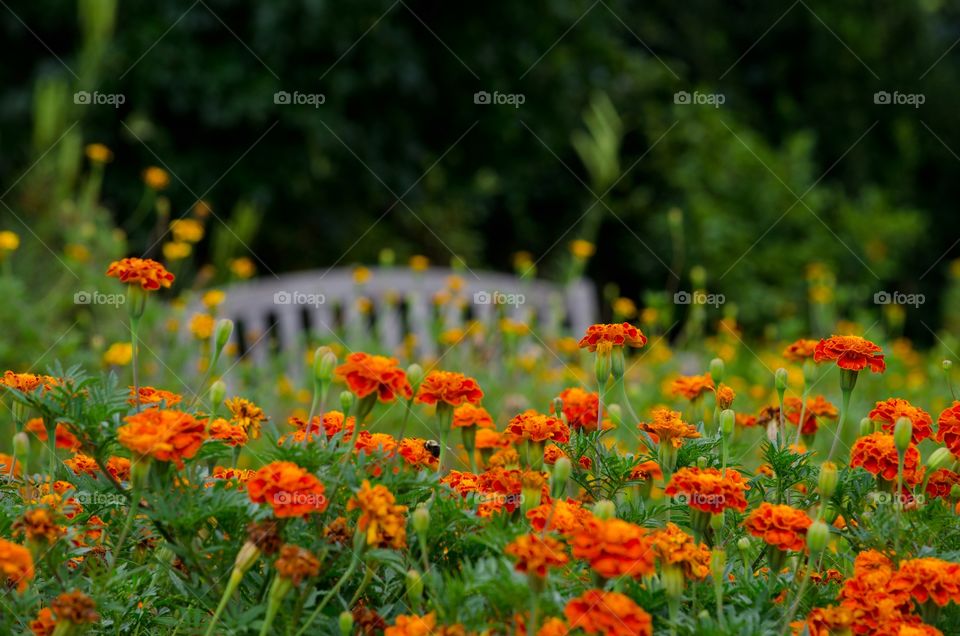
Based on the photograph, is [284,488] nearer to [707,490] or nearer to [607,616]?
[607,616]

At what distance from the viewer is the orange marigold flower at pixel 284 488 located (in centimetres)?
104

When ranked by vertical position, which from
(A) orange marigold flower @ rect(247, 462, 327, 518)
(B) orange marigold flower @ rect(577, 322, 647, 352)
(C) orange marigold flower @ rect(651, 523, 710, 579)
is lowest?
(C) orange marigold flower @ rect(651, 523, 710, 579)

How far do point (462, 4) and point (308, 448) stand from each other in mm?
4988

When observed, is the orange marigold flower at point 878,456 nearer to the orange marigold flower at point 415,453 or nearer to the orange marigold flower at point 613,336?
the orange marigold flower at point 613,336

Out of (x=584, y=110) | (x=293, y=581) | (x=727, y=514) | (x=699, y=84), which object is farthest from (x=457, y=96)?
(x=293, y=581)

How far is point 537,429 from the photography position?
53.2 inches

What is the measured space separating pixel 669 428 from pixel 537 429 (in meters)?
0.17

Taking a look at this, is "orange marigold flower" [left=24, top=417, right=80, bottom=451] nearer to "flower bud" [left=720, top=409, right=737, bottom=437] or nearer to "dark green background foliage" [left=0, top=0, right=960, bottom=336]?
"flower bud" [left=720, top=409, right=737, bottom=437]

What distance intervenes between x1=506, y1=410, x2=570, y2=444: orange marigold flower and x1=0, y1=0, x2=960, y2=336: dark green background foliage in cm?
243
